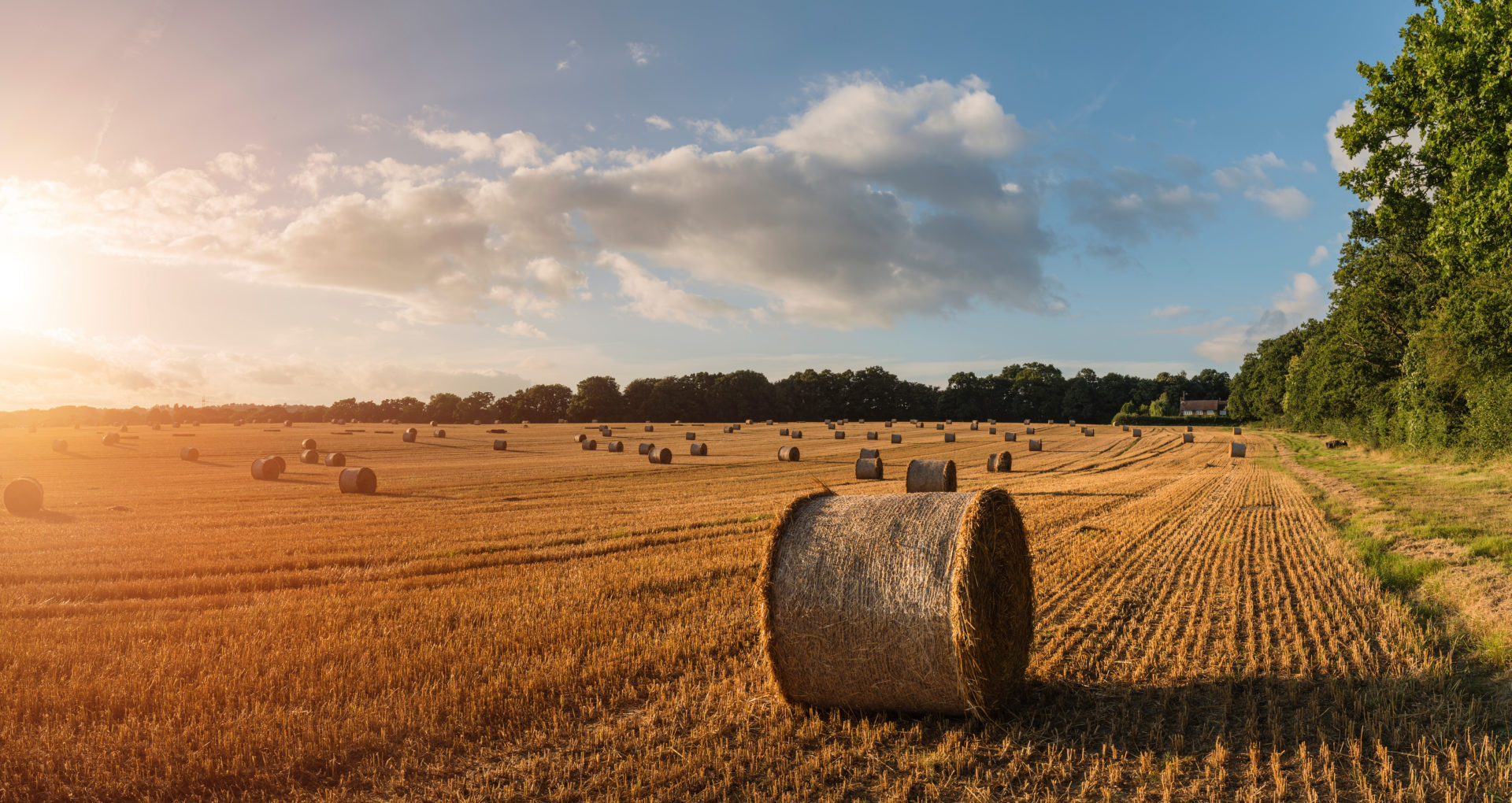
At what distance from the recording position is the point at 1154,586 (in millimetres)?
10898

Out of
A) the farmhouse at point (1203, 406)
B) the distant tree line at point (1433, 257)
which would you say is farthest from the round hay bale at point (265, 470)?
the farmhouse at point (1203, 406)

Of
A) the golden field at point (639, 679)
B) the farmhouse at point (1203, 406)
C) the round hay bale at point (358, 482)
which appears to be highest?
the farmhouse at point (1203, 406)

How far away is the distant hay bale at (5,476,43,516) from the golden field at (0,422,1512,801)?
23.1 ft

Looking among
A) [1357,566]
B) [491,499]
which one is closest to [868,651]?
[1357,566]

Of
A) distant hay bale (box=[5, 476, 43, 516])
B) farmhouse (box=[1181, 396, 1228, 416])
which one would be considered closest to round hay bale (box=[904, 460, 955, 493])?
distant hay bale (box=[5, 476, 43, 516])

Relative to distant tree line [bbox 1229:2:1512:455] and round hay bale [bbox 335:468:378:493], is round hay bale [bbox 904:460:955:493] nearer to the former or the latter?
distant tree line [bbox 1229:2:1512:455]

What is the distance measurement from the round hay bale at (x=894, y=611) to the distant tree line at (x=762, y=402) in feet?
306

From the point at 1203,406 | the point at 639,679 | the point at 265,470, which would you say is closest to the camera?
the point at 639,679

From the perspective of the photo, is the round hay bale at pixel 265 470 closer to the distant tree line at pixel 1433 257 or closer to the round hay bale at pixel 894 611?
the round hay bale at pixel 894 611

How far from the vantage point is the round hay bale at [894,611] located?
Answer: 251 inches

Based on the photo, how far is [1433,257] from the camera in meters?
33.7

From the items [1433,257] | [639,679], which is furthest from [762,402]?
[639,679]

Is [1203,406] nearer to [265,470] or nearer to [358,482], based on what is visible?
[358,482]

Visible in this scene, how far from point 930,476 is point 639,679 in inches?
634
